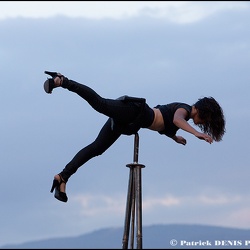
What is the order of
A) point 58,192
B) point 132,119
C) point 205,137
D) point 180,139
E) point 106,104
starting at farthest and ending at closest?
point 180,139 < point 58,192 < point 132,119 < point 106,104 < point 205,137

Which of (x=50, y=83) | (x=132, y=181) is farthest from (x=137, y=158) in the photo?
(x=50, y=83)

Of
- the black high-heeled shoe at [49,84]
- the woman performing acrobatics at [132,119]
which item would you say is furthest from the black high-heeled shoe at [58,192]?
the black high-heeled shoe at [49,84]

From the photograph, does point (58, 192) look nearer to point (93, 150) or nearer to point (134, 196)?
point (93, 150)

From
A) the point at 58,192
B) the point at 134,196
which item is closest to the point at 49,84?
the point at 58,192

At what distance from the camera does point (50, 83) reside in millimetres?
10414

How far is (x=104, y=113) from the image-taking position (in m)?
10.7

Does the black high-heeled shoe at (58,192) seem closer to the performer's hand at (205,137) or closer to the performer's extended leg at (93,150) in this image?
the performer's extended leg at (93,150)

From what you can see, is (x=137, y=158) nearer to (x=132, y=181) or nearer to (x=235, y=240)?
(x=132, y=181)

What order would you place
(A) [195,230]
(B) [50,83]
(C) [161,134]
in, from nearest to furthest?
(B) [50,83], (C) [161,134], (A) [195,230]

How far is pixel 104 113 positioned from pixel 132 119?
29 cm

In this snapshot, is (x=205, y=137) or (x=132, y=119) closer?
(x=205, y=137)

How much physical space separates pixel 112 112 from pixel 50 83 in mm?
663

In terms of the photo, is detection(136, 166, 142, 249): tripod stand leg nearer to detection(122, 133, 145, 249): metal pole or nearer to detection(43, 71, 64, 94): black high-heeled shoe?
detection(122, 133, 145, 249): metal pole

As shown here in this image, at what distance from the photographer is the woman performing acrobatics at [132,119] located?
10.6m
